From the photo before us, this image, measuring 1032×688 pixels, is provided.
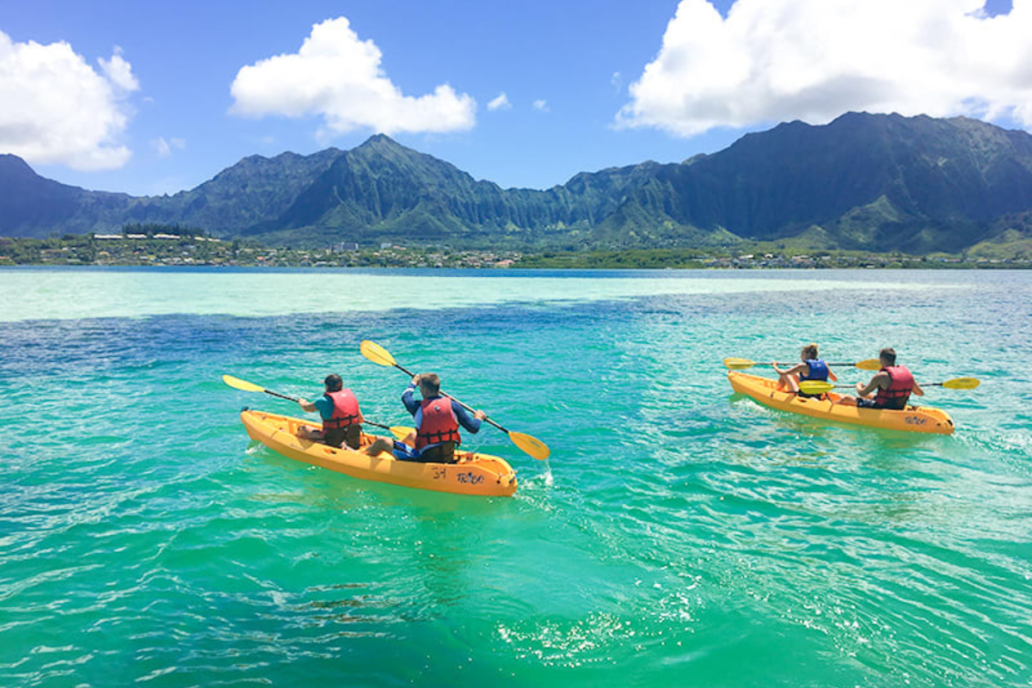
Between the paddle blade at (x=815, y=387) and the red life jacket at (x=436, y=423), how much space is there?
11.7 metres

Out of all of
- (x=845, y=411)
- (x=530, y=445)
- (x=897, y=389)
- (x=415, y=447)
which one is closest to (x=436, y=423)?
(x=415, y=447)

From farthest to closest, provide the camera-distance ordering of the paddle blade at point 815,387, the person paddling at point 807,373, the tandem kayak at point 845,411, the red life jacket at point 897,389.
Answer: the person paddling at point 807,373 < the paddle blade at point 815,387 < the red life jacket at point 897,389 < the tandem kayak at point 845,411

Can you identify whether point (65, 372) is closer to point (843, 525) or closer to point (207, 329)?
point (207, 329)

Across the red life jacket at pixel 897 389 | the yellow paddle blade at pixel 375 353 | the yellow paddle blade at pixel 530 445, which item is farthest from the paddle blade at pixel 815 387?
the yellow paddle blade at pixel 375 353

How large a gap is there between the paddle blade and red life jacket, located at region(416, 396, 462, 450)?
11671mm

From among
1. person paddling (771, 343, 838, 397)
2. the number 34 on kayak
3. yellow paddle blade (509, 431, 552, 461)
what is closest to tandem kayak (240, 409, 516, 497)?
the number 34 on kayak

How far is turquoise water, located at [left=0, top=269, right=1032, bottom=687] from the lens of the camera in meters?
6.82

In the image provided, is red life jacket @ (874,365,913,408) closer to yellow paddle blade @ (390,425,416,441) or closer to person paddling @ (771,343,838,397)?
person paddling @ (771,343,838,397)

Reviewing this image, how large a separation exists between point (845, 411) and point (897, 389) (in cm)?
142

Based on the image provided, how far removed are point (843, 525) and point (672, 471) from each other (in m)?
3.65

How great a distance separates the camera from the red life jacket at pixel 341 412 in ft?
42.9

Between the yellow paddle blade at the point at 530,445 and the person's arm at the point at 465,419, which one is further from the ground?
the person's arm at the point at 465,419

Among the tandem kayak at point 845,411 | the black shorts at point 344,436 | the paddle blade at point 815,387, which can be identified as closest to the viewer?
the black shorts at point 344,436

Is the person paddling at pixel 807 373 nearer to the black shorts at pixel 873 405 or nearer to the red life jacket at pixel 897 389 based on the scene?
the black shorts at pixel 873 405
